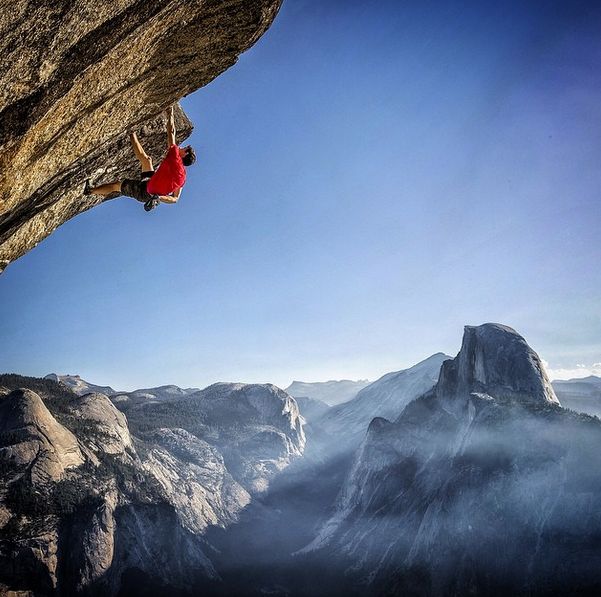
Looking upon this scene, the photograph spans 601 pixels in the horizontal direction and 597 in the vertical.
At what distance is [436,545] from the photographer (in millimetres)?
45625

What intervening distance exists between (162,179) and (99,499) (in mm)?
55045

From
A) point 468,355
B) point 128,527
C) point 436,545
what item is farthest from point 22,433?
point 468,355

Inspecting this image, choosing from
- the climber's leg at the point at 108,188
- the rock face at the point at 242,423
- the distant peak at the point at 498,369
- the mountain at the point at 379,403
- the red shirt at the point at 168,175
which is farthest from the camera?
the mountain at the point at 379,403

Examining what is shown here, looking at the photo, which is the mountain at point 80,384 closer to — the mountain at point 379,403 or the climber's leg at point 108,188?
the mountain at point 379,403

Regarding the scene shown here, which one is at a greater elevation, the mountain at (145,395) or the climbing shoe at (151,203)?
the climbing shoe at (151,203)

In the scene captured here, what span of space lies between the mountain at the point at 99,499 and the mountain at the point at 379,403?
178 feet

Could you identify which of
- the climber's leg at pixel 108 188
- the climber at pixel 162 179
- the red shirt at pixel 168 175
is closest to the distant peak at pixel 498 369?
the climber at pixel 162 179

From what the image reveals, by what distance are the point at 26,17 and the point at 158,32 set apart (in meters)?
2.77

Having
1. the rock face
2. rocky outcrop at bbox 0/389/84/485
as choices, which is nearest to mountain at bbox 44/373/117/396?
the rock face

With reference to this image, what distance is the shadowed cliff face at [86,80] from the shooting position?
504cm

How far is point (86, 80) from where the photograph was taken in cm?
624

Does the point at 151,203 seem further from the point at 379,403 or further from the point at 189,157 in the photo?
the point at 379,403

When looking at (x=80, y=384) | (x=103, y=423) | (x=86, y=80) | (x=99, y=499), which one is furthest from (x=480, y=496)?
(x=80, y=384)

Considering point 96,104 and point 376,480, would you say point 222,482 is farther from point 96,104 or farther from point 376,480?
point 96,104
